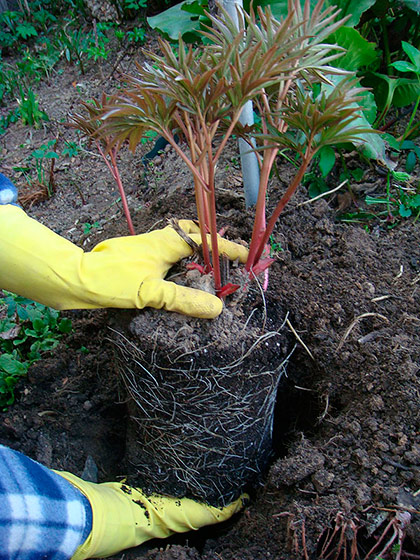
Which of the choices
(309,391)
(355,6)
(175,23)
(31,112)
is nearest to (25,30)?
(31,112)

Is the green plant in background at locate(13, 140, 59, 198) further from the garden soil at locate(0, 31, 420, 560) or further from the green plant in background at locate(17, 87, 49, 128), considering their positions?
the garden soil at locate(0, 31, 420, 560)

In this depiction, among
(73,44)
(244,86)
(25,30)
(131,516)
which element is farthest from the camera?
(25,30)

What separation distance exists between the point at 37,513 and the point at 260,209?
0.89m

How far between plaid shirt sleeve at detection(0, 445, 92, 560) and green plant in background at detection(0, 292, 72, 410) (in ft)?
1.68

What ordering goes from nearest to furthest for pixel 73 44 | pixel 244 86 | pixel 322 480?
pixel 244 86
pixel 322 480
pixel 73 44

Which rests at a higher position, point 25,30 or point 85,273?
point 25,30

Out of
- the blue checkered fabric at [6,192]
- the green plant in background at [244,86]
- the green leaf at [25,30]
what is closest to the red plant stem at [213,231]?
the green plant in background at [244,86]

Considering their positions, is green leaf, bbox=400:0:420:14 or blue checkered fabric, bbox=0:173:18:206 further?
green leaf, bbox=400:0:420:14

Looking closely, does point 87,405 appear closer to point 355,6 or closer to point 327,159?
point 327,159

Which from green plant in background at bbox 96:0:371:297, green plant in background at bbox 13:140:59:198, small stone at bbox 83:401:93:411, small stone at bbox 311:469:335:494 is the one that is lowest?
small stone at bbox 83:401:93:411

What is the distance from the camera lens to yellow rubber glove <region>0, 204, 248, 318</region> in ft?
3.45

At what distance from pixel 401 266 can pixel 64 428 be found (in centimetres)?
125

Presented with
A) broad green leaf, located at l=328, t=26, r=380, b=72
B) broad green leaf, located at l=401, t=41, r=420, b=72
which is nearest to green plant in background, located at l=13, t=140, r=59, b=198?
broad green leaf, located at l=328, t=26, r=380, b=72

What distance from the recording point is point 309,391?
150 cm
